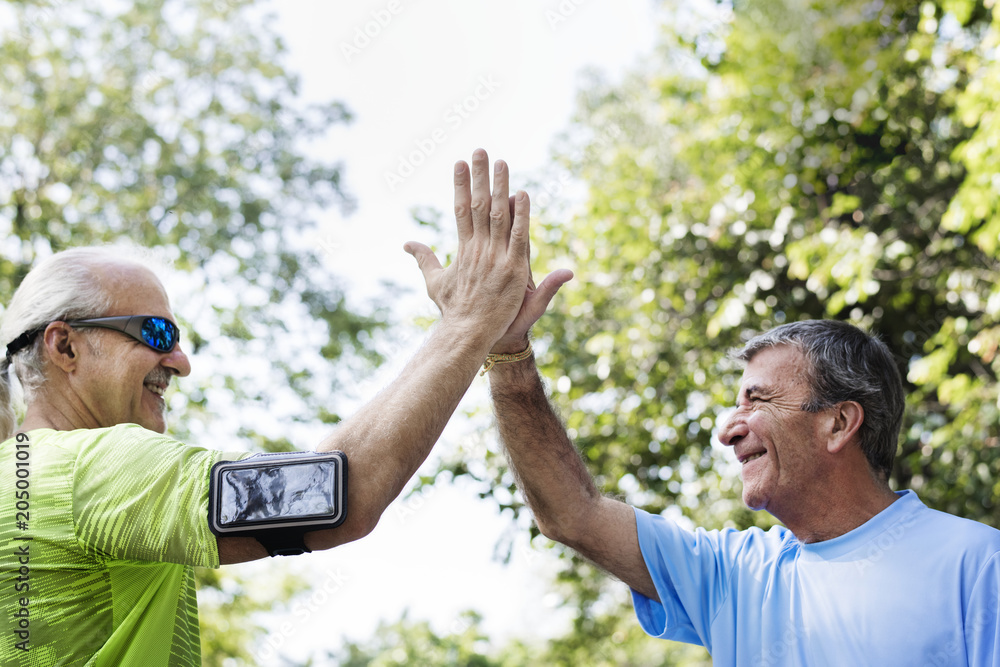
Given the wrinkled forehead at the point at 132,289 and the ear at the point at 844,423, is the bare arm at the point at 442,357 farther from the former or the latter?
the ear at the point at 844,423

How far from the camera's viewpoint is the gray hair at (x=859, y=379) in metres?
2.58

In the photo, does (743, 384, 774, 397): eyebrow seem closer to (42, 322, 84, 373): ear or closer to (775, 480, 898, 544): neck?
(775, 480, 898, 544): neck

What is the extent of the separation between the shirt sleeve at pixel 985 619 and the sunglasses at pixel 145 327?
2.07 metres

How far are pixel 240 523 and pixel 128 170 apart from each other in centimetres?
1049

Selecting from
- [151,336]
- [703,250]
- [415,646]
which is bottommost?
[415,646]

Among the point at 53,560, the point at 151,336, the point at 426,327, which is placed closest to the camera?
the point at 53,560

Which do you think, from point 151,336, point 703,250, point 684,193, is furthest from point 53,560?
point 684,193

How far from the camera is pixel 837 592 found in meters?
2.24

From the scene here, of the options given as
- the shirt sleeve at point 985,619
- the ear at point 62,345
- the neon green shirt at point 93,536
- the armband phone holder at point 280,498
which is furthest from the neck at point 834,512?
the ear at point 62,345

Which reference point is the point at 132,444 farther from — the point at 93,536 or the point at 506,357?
the point at 506,357

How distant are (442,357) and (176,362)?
0.91 metres

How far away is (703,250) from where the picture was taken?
5.77 metres

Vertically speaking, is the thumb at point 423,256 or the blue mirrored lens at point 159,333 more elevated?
the thumb at point 423,256

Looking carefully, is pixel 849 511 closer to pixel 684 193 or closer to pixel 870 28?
pixel 684 193
